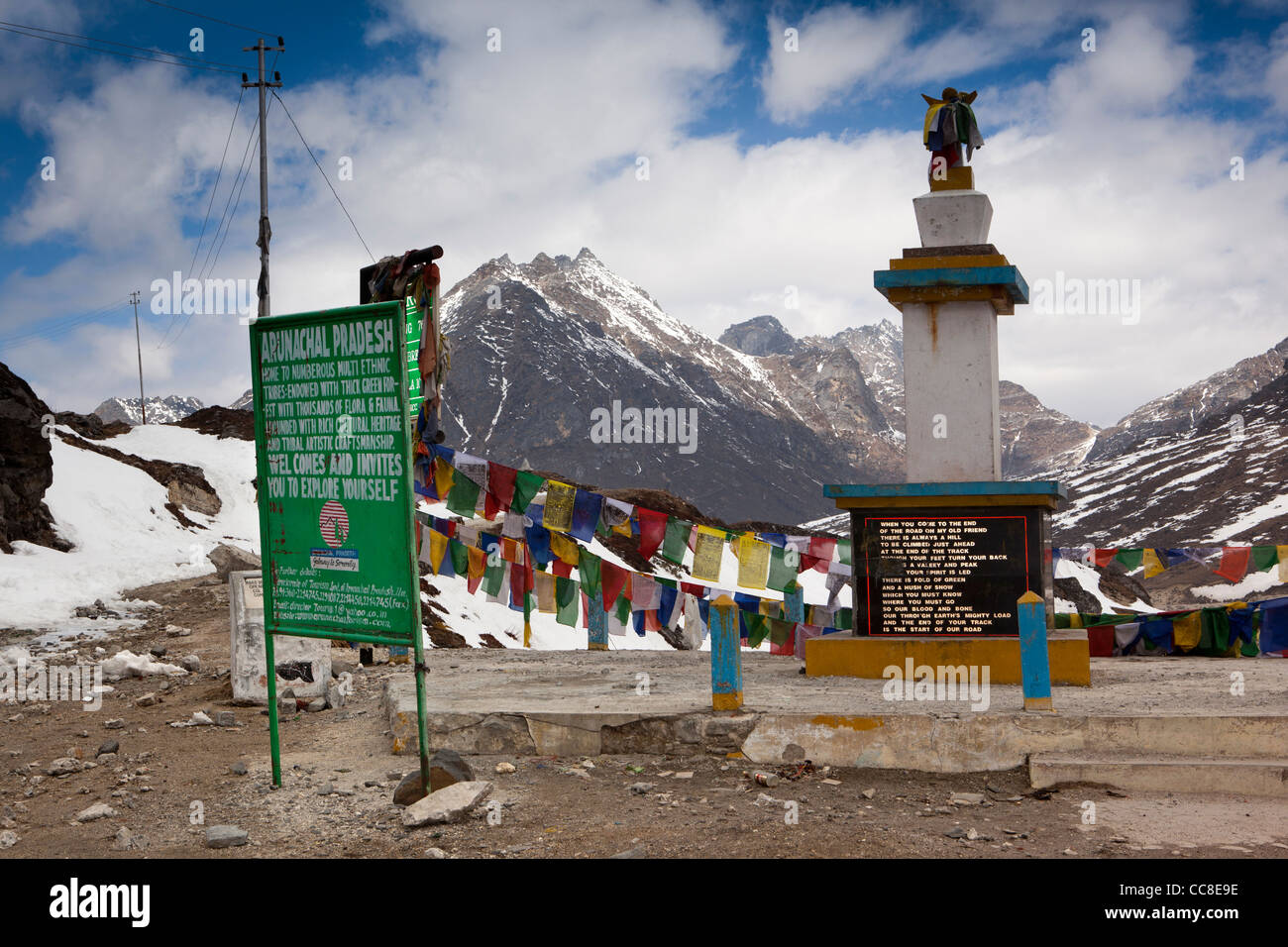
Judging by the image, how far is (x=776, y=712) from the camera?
7.96m

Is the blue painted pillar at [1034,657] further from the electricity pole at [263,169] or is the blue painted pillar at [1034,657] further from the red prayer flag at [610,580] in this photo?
the electricity pole at [263,169]

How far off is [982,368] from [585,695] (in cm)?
513

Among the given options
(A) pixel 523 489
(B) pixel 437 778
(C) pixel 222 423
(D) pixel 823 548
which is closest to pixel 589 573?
(A) pixel 523 489

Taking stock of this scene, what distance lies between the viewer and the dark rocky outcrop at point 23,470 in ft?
73.0

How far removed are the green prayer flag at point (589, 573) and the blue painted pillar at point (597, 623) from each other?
0.40 feet

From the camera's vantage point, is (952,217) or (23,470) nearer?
(952,217)

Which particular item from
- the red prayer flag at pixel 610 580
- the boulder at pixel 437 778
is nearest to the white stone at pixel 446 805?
the boulder at pixel 437 778

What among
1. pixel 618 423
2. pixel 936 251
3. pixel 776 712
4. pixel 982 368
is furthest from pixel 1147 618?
pixel 618 423

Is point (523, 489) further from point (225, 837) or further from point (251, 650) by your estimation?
point (225, 837)

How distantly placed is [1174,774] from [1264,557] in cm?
Answer: 1464

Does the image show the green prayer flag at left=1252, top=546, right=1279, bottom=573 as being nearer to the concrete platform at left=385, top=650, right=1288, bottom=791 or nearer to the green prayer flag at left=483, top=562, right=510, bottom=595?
the concrete platform at left=385, top=650, right=1288, bottom=791

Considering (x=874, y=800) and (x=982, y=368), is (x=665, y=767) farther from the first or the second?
(x=982, y=368)

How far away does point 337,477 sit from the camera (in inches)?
271

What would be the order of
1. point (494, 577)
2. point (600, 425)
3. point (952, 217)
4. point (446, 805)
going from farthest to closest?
1. point (600, 425)
2. point (494, 577)
3. point (952, 217)
4. point (446, 805)
